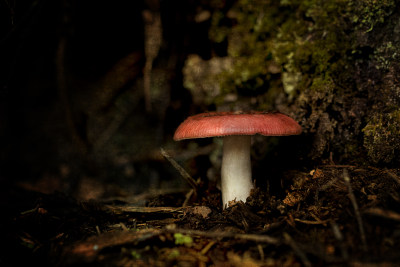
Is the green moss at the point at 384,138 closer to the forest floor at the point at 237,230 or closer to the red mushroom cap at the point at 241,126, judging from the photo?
the forest floor at the point at 237,230

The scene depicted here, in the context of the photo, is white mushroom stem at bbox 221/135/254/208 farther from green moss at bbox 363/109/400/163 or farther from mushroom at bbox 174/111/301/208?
green moss at bbox 363/109/400/163

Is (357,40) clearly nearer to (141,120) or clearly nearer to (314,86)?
(314,86)

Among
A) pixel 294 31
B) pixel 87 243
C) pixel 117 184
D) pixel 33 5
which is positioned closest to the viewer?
pixel 87 243

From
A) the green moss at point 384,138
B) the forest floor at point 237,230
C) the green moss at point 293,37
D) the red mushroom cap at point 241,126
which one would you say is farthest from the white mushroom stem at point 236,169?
the green moss at point 384,138

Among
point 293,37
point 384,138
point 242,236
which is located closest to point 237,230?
point 242,236

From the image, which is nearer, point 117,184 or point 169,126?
point 169,126

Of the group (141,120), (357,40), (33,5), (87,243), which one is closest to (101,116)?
(141,120)
